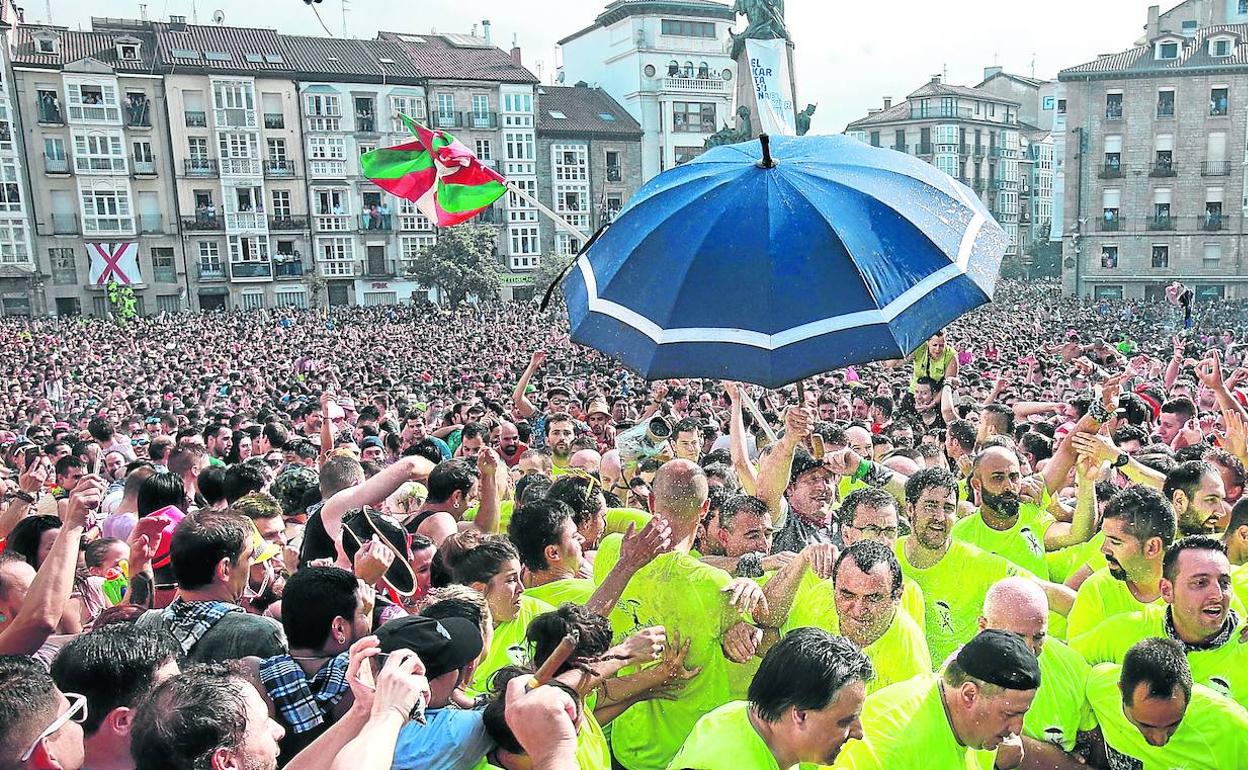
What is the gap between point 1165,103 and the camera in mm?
42938

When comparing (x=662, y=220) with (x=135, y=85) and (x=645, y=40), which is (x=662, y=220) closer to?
(x=135, y=85)

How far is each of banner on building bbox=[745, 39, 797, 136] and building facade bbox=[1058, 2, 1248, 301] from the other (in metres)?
29.5

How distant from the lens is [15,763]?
2467 mm

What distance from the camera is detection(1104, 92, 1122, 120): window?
43281mm

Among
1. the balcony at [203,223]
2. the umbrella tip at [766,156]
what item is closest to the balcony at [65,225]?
the balcony at [203,223]

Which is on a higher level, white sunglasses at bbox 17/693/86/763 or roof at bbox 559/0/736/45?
roof at bbox 559/0/736/45

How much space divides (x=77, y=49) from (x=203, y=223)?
9554 mm

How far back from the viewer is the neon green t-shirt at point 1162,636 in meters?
3.55

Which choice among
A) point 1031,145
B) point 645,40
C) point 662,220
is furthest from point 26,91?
point 1031,145

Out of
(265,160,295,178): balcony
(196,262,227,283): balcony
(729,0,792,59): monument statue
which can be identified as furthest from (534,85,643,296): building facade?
(729,0,792,59): monument statue

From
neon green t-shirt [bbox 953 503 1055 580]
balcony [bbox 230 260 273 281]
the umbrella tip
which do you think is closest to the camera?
the umbrella tip

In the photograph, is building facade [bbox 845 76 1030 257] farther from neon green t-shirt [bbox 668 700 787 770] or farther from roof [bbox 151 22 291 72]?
neon green t-shirt [bbox 668 700 787 770]

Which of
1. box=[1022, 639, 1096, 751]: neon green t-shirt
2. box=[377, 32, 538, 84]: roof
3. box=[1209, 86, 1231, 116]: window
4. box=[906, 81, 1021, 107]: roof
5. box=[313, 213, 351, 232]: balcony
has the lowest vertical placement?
box=[1022, 639, 1096, 751]: neon green t-shirt

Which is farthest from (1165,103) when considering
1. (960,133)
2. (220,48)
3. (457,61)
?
(220,48)
